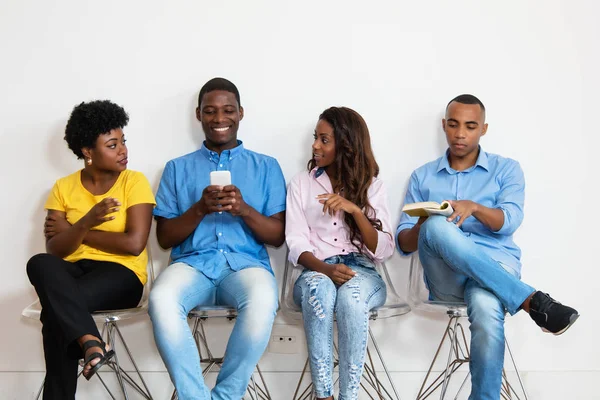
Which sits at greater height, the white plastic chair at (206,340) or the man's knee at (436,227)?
the man's knee at (436,227)

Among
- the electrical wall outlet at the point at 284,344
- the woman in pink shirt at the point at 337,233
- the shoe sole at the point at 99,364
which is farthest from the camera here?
the electrical wall outlet at the point at 284,344

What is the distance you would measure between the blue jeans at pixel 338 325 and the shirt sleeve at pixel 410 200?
1.35ft

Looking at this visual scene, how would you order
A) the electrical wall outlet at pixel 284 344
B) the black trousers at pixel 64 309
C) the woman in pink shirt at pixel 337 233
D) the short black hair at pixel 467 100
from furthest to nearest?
the electrical wall outlet at pixel 284 344 < the short black hair at pixel 467 100 < the woman in pink shirt at pixel 337 233 < the black trousers at pixel 64 309

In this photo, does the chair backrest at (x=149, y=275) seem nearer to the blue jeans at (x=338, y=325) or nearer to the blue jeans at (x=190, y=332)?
the blue jeans at (x=190, y=332)

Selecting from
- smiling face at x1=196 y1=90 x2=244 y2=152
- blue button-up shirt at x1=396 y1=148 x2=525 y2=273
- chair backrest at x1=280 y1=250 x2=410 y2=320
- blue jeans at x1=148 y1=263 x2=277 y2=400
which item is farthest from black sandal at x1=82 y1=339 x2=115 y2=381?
blue button-up shirt at x1=396 y1=148 x2=525 y2=273

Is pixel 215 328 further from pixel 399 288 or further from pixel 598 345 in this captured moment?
pixel 598 345

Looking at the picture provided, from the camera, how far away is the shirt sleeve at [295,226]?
2.67 meters

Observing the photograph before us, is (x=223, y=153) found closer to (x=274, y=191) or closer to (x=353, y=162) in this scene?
(x=274, y=191)

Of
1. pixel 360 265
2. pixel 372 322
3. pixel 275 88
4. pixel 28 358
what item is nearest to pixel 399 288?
pixel 372 322

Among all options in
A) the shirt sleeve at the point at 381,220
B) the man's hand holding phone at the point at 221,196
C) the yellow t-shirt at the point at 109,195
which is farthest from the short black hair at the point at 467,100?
the yellow t-shirt at the point at 109,195

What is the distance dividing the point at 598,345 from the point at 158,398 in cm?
196

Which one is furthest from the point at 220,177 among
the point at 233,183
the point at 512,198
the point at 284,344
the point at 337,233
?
the point at 512,198

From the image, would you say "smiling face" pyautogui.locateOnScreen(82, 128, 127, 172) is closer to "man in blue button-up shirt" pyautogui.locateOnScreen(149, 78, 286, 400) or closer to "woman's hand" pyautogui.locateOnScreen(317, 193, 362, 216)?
"man in blue button-up shirt" pyautogui.locateOnScreen(149, 78, 286, 400)

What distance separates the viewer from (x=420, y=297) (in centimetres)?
278
